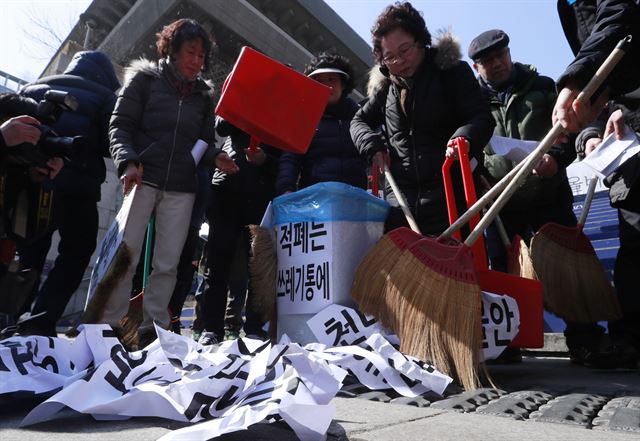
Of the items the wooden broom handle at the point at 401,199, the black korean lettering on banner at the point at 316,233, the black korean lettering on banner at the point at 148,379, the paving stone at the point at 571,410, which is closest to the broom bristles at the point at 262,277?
the black korean lettering on banner at the point at 316,233

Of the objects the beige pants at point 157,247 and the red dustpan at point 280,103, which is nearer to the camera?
the beige pants at point 157,247

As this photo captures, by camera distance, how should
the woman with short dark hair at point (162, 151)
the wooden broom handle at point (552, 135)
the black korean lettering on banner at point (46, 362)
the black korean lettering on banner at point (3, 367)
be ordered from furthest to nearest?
the woman with short dark hair at point (162, 151) → the wooden broom handle at point (552, 135) → the black korean lettering on banner at point (46, 362) → the black korean lettering on banner at point (3, 367)

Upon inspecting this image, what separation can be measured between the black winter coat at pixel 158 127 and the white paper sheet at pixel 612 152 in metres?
1.71

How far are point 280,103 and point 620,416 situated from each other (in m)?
1.98

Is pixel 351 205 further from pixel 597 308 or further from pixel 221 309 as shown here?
pixel 597 308

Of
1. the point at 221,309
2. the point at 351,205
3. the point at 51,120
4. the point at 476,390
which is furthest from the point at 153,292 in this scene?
the point at 476,390

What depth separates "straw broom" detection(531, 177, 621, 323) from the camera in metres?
2.39

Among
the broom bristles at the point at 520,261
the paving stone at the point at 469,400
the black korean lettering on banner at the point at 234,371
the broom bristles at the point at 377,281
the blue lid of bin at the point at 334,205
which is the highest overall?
the blue lid of bin at the point at 334,205

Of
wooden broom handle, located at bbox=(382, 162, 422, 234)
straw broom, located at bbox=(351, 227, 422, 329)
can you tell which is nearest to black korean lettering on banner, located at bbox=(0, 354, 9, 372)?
straw broom, located at bbox=(351, 227, 422, 329)

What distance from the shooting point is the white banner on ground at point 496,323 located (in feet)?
6.24

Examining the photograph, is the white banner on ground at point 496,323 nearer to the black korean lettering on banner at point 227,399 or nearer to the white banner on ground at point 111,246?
the black korean lettering on banner at point 227,399

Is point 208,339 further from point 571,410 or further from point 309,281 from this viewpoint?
point 571,410

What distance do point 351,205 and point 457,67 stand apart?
2.47ft

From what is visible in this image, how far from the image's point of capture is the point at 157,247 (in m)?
2.67
